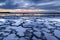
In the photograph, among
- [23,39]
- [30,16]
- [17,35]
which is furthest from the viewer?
[30,16]

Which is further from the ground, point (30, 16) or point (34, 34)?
point (30, 16)

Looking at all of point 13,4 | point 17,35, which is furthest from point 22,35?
point 13,4

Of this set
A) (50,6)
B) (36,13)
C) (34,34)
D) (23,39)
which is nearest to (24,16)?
(36,13)

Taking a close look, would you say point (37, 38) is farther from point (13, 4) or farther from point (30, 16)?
point (13, 4)

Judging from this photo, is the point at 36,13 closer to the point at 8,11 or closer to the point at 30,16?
the point at 30,16

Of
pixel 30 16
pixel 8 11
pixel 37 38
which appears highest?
pixel 8 11

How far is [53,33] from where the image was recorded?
4.33 ft

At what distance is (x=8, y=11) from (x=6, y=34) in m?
0.93

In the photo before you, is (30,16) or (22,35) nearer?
(22,35)

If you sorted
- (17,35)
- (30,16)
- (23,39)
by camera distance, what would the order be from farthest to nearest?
(30,16) → (17,35) → (23,39)

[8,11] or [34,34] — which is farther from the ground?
[8,11]

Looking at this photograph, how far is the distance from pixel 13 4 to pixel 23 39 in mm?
1147

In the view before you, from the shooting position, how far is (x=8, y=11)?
2.10 meters

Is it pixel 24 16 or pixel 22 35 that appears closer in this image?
pixel 22 35
